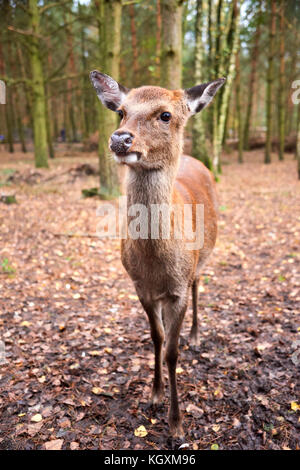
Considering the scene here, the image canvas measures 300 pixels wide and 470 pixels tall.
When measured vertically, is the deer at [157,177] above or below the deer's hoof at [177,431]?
above

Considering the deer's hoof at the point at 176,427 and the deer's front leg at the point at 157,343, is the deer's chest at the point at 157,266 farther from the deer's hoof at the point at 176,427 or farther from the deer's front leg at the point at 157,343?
the deer's hoof at the point at 176,427

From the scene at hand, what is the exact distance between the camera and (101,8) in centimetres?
965

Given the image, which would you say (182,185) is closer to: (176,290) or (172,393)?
(176,290)

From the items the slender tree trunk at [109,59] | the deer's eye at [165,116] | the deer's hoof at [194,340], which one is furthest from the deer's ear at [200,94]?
the slender tree trunk at [109,59]

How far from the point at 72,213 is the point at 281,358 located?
6.16m

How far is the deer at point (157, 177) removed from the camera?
8.07ft

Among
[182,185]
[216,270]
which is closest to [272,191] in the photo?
[216,270]

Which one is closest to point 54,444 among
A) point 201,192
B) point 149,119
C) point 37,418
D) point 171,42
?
point 37,418

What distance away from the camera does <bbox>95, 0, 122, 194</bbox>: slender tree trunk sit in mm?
8391

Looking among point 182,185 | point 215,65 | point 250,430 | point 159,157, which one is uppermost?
point 215,65

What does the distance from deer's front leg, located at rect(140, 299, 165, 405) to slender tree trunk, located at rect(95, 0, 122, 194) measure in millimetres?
6019

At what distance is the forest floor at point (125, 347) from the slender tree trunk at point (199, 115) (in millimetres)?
3756

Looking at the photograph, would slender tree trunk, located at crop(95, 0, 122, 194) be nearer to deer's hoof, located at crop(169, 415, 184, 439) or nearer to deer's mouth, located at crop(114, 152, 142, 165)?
deer's mouth, located at crop(114, 152, 142, 165)

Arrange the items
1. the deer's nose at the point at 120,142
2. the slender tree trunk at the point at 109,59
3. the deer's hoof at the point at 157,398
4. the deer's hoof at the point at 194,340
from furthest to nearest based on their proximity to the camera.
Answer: the slender tree trunk at the point at 109,59 → the deer's hoof at the point at 194,340 → the deer's hoof at the point at 157,398 → the deer's nose at the point at 120,142
